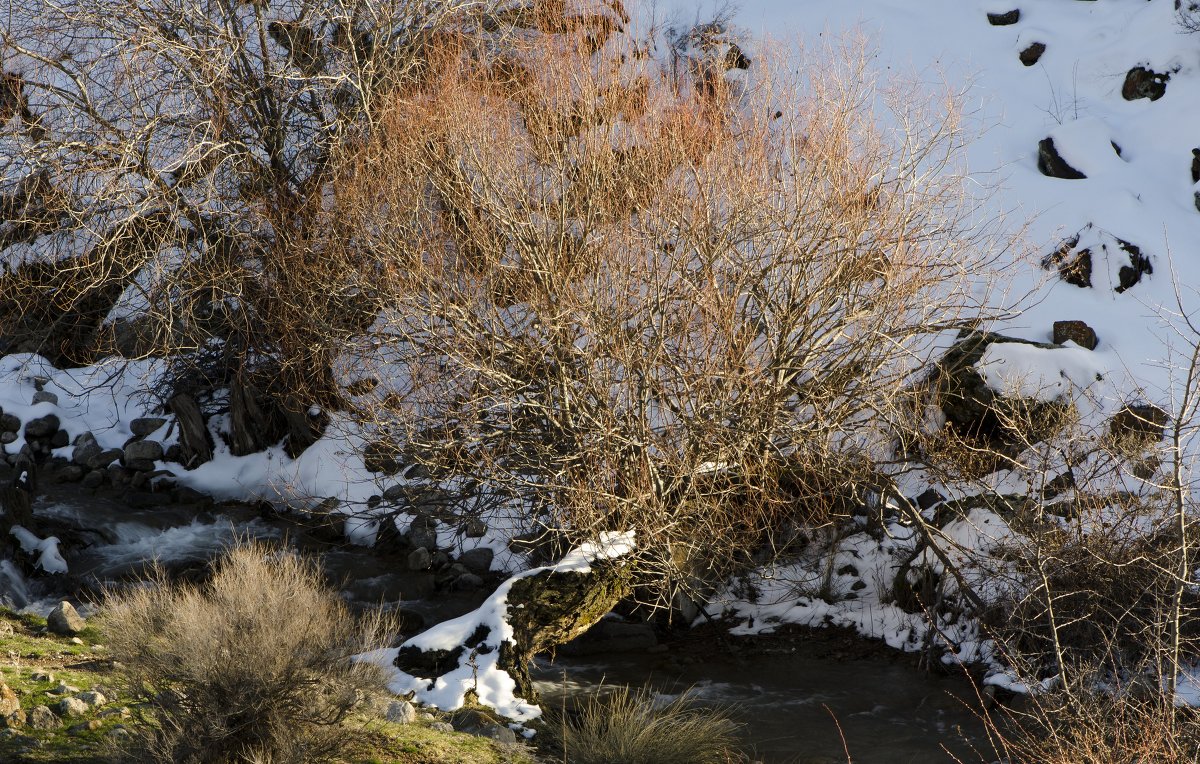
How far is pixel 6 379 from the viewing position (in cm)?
1438

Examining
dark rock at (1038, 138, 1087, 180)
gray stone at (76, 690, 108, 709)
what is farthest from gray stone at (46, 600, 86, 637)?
dark rock at (1038, 138, 1087, 180)

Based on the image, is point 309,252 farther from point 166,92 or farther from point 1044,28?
point 1044,28

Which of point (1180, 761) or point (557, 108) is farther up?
point (557, 108)

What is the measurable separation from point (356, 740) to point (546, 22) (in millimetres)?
8378

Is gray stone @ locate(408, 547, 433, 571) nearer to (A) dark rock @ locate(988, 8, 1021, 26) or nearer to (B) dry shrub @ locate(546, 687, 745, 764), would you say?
(B) dry shrub @ locate(546, 687, 745, 764)

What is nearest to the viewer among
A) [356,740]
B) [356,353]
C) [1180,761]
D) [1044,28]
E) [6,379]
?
[1180,761]

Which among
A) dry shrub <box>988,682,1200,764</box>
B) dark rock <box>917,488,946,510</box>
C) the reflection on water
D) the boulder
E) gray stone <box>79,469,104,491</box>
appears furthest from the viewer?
gray stone <box>79,469,104,491</box>

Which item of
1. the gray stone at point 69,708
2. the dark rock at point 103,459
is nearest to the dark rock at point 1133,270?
the gray stone at point 69,708

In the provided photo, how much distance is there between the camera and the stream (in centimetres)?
742

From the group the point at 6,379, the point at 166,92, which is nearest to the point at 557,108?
the point at 166,92

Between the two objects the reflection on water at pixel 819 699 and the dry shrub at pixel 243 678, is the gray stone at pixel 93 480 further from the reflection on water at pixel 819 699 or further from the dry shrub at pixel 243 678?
the dry shrub at pixel 243 678

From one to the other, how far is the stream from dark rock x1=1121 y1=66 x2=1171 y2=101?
10.1 metres

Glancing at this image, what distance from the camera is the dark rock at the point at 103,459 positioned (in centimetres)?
1320

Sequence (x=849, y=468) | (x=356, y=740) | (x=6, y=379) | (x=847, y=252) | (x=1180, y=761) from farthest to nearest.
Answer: (x=6, y=379)
(x=849, y=468)
(x=847, y=252)
(x=356, y=740)
(x=1180, y=761)
